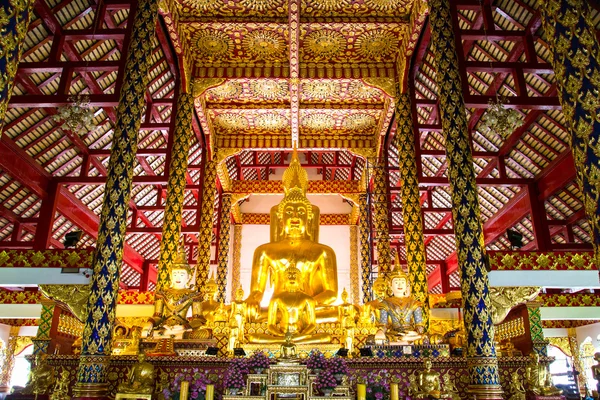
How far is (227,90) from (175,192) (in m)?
4.15

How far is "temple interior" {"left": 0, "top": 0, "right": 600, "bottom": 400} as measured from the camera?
5652 mm

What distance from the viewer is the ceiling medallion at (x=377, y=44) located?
1114 cm

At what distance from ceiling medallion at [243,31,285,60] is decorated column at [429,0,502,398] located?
4.39 metres

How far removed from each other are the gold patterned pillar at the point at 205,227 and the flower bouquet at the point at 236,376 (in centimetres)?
698

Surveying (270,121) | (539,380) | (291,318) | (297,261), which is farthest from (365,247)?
(539,380)

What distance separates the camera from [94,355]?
5.69 meters

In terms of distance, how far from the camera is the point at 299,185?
409 inches

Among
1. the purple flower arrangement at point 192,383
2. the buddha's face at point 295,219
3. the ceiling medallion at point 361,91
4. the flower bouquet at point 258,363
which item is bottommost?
the purple flower arrangement at point 192,383

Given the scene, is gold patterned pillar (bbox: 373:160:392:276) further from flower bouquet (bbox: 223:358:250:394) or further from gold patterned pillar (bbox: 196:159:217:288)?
flower bouquet (bbox: 223:358:250:394)

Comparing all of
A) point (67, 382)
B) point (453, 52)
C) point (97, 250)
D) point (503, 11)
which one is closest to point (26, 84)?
point (97, 250)

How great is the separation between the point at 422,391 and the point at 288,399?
151 centimetres

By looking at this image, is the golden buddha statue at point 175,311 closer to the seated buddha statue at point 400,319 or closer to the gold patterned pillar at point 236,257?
the seated buddha statue at point 400,319

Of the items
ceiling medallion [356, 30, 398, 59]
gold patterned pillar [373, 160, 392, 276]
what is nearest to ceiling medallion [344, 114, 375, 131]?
gold patterned pillar [373, 160, 392, 276]

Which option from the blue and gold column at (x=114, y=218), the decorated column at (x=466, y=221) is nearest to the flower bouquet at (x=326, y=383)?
the decorated column at (x=466, y=221)
